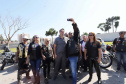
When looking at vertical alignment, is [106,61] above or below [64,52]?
below

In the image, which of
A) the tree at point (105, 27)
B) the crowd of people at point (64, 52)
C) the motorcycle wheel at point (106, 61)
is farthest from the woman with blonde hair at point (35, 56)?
the tree at point (105, 27)

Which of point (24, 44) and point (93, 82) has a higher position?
point (24, 44)

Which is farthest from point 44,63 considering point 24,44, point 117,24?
point 117,24

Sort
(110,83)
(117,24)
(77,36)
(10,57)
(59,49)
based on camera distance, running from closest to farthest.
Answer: (77,36) < (110,83) < (59,49) < (10,57) < (117,24)

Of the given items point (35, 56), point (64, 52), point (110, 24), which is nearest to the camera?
point (35, 56)

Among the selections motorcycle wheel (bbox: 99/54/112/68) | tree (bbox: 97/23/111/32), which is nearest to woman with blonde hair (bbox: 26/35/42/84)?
motorcycle wheel (bbox: 99/54/112/68)

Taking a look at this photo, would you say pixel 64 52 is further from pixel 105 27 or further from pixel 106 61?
pixel 105 27

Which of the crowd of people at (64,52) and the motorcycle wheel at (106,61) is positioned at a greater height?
the crowd of people at (64,52)

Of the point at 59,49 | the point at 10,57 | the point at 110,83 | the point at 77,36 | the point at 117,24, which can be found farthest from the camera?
the point at 117,24

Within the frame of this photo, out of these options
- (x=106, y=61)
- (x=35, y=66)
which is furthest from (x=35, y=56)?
(x=106, y=61)

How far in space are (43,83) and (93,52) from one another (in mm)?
2241

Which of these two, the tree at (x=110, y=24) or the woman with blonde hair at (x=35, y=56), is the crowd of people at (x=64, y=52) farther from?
the tree at (x=110, y=24)

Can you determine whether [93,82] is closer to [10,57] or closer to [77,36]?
[77,36]

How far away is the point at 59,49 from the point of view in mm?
3346
